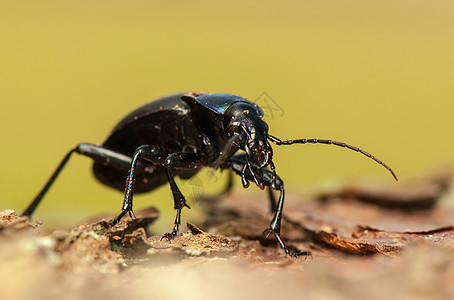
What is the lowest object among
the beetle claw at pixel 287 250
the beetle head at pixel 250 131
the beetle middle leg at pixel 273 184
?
the beetle claw at pixel 287 250

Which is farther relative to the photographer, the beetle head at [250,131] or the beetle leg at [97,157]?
the beetle leg at [97,157]

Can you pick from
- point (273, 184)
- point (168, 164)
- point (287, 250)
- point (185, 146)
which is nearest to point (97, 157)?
point (185, 146)

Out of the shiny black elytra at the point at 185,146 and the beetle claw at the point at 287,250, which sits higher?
the shiny black elytra at the point at 185,146

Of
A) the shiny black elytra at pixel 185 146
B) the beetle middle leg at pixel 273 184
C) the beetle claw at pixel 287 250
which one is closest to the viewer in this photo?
the beetle claw at pixel 287 250

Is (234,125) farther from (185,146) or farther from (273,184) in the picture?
(185,146)

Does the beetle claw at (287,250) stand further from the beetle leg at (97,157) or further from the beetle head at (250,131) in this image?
the beetle leg at (97,157)

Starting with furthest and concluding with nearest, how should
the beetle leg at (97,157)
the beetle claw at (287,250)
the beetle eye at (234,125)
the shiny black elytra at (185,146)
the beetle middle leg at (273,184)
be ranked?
1. the beetle leg at (97,157)
2. the beetle eye at (234,125)
3. the shiny black elytra at (185,146)
4. the beetle middle leg at (273,184)
5. the beetle claw at (287,250)

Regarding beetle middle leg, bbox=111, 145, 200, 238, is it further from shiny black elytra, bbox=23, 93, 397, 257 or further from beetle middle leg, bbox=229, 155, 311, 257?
beetle middle leg, bbox=229, 155, 311, 257

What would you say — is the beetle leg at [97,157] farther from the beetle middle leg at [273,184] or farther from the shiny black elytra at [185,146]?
the beetle middle leg at [273,184]

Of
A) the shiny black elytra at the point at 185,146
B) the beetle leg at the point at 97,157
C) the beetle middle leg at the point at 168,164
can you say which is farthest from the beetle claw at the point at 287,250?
the beetle leg at the point at 97,157
